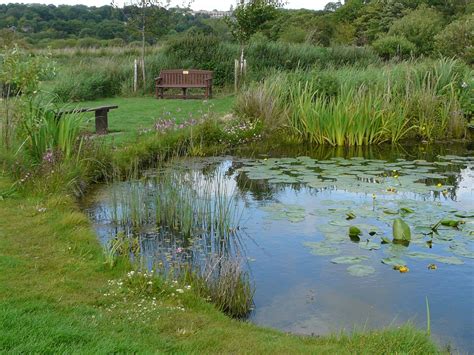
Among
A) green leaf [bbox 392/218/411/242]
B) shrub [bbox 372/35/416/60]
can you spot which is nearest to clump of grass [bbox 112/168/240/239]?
green leaf [bbox 392/218/411/242]

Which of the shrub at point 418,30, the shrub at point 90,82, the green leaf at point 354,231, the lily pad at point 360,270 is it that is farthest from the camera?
the shrub at point 418,30

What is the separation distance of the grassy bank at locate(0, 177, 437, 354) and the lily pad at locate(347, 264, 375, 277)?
1.31 m

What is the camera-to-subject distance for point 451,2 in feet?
153

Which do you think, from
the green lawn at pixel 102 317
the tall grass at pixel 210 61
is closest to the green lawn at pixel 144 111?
the tall grass at pixel 210 61

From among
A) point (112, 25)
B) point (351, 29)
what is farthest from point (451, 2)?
point (112, 25)

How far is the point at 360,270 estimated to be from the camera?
192 inches

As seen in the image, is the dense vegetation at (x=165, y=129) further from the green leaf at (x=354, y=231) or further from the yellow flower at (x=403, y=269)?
the green leaf at (x=354, y=231)

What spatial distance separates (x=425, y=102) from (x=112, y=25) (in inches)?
1307

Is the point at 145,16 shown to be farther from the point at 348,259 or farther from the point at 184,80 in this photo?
the point at 348,259

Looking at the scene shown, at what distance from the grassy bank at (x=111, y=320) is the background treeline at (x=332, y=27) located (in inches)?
814

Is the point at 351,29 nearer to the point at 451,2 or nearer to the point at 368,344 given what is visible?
the point at 451,2

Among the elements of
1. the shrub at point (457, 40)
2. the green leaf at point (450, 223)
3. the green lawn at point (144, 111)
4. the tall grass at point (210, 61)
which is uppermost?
the shrub at point (457, 40)

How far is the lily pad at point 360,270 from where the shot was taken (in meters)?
4.85

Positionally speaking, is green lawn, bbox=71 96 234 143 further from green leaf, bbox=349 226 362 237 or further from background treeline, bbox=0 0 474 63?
background treeline, bbox=0 0 474 63
